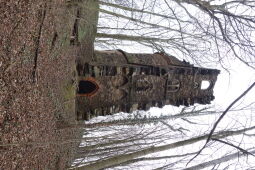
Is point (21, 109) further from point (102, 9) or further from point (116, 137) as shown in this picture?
point (102, 9)

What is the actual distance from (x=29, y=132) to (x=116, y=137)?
348cm

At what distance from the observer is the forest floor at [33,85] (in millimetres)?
6621

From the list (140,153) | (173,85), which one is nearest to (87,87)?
(173,85)

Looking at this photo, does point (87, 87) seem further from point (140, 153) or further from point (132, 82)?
point (140, 153)

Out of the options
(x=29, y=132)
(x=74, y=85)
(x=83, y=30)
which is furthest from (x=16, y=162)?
(x=83, y=30)

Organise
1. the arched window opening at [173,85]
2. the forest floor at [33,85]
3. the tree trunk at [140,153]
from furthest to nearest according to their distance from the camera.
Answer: the arched window opening at [173,85] → the tree trunk at [140,153] → the forest floor at [33,85]

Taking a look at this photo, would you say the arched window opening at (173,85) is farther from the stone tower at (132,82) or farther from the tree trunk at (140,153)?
the tree trunk at (140,153)

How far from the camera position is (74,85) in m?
11.0

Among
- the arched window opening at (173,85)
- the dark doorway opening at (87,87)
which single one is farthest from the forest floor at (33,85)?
the arched window opening at (173,85)

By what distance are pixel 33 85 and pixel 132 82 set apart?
4.81 m

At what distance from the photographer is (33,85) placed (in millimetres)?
7918

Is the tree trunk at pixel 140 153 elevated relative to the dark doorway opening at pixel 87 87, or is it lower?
lower

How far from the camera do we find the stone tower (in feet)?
38.1

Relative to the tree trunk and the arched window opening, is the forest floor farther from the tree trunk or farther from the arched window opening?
the arched window opening
